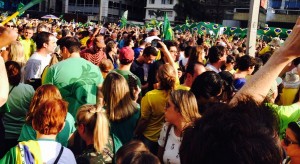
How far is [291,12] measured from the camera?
69.8m

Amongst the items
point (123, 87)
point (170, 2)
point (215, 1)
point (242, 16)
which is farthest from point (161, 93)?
point (170, 2)

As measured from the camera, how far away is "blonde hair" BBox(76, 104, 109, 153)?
3.36 metres

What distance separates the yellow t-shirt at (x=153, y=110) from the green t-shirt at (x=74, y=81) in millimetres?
752

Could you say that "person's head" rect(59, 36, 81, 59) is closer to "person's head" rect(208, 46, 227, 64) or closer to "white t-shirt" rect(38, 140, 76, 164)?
"person's head" rect(208, 46, 227, 64)

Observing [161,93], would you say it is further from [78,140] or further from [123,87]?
[78,140]

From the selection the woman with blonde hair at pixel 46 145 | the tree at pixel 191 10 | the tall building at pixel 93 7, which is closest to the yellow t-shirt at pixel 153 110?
the woman with blonde hair at pixel 46 145

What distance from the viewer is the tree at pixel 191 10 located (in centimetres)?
6656

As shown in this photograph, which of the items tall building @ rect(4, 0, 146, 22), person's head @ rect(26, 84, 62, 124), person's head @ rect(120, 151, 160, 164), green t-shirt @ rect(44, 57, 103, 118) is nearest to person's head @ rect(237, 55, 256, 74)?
green t-shirt @ rect(44, 57, 103, 118)

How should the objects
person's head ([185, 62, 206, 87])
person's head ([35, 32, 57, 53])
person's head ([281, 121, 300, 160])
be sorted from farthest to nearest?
1. person's head ([35, 32, 57, 53])
2. person's head ([185, 62, 206, 87])
3. person's head ([281, 121, 300, 160])

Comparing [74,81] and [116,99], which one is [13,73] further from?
[116,99]

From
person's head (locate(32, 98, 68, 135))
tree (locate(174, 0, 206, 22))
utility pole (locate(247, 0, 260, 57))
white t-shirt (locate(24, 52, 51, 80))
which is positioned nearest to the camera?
person's head (locate(32, 98, 68, 135))

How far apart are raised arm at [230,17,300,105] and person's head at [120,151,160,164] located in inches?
37.5

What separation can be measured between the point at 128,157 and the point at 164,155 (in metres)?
1.16

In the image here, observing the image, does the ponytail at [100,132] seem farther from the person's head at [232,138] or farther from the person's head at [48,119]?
the person's head at [232,138]
